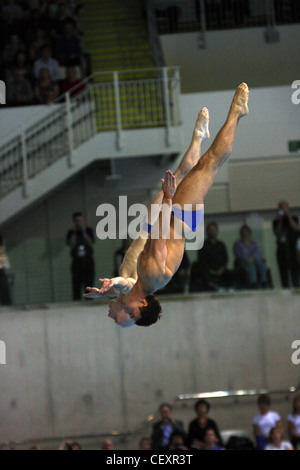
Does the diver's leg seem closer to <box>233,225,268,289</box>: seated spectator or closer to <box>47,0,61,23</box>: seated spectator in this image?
<box>233,225,268,289</box>: seated spectator

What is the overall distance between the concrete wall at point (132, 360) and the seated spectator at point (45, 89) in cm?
337

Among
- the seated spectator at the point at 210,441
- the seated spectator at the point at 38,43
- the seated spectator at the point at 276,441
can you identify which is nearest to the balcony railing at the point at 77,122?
the seated spectator at the point at 38,43

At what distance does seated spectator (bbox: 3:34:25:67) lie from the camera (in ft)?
45.6

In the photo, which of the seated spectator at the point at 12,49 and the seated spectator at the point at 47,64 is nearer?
the seated spectator at the point at 47,64

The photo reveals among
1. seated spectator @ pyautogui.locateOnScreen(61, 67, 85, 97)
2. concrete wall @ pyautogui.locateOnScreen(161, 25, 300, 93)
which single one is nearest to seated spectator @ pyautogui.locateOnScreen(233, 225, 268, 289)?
seated spectator @ pyautogui.locateOnScreen(61, 67, 85, 97)

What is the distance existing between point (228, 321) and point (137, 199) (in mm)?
2949

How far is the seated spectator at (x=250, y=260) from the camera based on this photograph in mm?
11656

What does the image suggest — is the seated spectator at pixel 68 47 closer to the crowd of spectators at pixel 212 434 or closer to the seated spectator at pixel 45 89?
the seated spectator at pixel 45 89

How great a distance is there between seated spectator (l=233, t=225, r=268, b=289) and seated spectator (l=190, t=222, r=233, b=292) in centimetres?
19

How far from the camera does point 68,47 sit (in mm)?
14055

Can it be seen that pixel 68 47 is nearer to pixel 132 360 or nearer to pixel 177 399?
pixel 132 360
